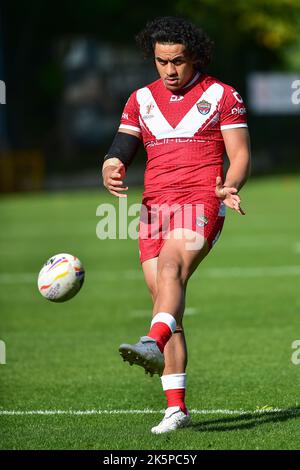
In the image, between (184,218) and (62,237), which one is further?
(62,237)

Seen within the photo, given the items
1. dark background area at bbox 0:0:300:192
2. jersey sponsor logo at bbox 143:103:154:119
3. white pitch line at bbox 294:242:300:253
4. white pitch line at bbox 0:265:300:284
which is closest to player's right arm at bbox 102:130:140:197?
jersey sponsor logo at bbox 143:103:154:119

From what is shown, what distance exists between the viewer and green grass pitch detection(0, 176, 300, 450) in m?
7.53

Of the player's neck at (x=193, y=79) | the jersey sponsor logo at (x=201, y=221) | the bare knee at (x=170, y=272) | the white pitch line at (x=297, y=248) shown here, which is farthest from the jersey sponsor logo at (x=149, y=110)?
the white pitch line at (x=297, y=248)

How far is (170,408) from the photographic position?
24.8ft

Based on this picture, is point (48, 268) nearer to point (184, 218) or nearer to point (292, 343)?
point (184, 218)

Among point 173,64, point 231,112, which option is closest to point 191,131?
point 231,112

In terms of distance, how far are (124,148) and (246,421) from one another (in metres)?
1.97

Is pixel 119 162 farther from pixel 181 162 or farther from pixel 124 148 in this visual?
pixel 181 162

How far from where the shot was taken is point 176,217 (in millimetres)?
7613

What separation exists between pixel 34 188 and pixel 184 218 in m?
34.4

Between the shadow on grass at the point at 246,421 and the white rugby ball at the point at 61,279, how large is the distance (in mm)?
1195

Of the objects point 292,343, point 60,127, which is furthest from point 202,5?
point 292,343

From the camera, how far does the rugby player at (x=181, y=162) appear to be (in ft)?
24.8

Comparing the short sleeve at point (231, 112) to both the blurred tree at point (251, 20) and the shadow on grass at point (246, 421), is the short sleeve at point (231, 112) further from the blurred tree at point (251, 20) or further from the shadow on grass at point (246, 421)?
the blurred tree at point (251, 20)
